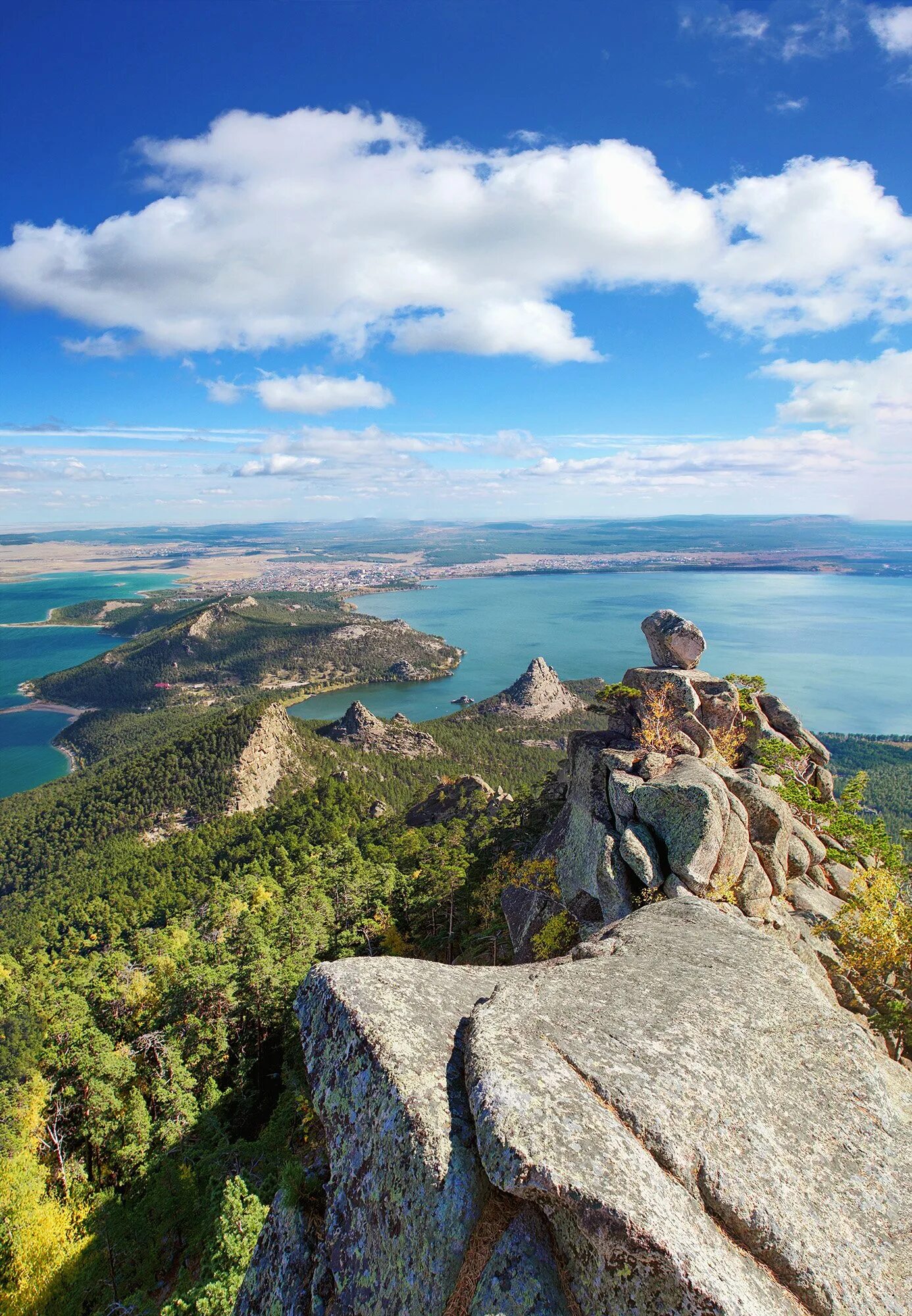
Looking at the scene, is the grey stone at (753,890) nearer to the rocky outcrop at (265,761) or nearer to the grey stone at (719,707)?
the grey stone at (719,707)

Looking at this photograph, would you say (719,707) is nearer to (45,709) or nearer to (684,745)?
(684,745)

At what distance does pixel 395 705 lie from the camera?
6186 inches

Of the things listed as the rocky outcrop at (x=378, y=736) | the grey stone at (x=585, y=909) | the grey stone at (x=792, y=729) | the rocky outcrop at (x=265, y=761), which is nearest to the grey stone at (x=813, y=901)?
the grey stone at (x=585, y=909)

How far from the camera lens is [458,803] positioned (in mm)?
55781

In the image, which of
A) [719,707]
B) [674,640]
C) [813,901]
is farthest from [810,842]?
[674,640]

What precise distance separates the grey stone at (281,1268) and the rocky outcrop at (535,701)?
119 meters

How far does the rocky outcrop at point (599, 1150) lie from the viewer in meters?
5.46

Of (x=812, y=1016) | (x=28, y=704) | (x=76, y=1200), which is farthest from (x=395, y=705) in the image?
(x=812, y=1016)

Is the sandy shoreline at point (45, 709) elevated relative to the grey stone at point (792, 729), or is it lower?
lower

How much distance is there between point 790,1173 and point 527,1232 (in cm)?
290

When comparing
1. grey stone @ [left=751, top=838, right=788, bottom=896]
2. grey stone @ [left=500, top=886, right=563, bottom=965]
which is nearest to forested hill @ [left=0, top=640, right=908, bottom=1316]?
grey stone @ [left=500, top=886, right=563, bottom=965]

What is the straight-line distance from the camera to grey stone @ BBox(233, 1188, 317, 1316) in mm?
7215

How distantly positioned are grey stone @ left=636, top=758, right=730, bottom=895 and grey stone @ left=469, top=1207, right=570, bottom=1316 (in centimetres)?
1011

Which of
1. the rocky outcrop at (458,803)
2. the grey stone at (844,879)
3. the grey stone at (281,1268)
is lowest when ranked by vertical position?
the rocky outcrop at (458,803)
